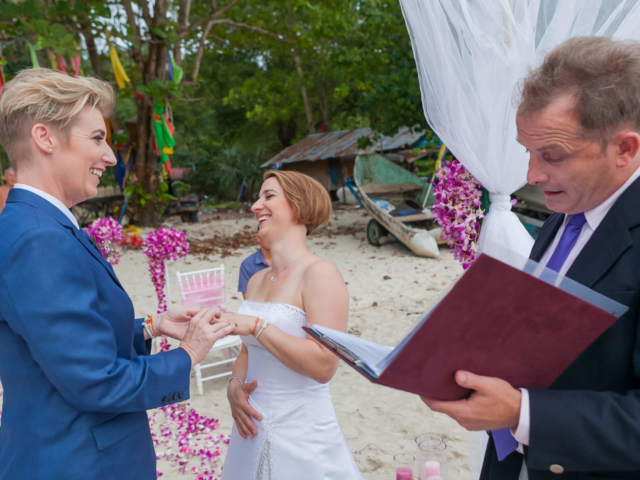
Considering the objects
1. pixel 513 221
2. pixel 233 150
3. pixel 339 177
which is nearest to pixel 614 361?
pixel 513 221

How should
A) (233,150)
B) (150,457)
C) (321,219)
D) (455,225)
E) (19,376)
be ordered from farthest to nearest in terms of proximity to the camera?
(233,150) → (455,225) → (321,219) → (150,457) → (19,376)

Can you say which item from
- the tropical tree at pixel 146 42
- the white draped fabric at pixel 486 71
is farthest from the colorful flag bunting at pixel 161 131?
the white draped fabric at pixel 486 71

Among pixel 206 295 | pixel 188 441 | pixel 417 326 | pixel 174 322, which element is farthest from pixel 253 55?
pixel 417 326

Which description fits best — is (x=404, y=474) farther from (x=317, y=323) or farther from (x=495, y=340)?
(x=495, y=340)

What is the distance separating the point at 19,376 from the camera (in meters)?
1.49

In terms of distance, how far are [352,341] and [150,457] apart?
3.37ft

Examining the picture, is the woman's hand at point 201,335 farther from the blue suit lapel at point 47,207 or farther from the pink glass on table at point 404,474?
the pink glass on table at point 404,474

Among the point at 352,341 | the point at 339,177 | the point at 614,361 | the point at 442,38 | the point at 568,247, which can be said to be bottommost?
the point at 339,177

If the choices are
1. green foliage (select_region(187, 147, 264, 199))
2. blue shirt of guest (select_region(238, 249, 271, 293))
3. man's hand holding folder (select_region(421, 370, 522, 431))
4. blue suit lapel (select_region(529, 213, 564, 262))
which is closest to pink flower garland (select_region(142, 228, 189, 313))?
blue shirt of guest (select_region(238, 249, 271, 293))

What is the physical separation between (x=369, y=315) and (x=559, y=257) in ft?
19.6

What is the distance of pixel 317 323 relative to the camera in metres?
2.09

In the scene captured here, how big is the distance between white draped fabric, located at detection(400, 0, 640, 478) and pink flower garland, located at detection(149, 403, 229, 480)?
80.2 inches

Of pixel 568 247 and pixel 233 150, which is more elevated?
pixel 568 247

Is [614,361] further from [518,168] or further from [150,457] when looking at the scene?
[518,168]
